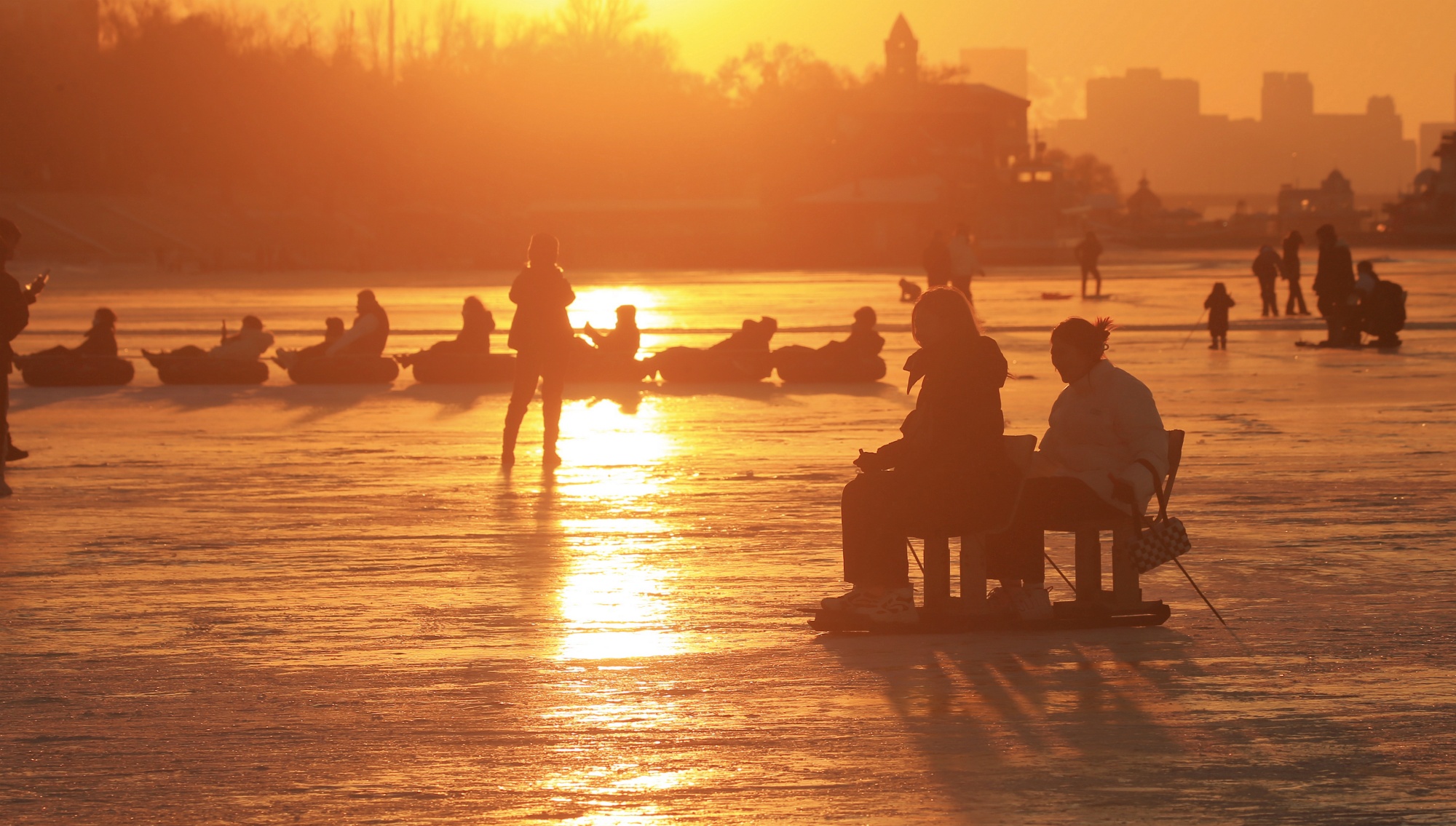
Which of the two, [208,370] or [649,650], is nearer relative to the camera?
[649,650]

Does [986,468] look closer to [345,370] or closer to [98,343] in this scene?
[345,370]

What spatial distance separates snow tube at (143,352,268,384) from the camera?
66.4 ft

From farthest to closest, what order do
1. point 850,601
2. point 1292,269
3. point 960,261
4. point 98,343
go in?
point 960,261
point 1292,269
point 98,343
point 850,601

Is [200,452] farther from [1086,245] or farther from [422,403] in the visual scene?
[1086,245]

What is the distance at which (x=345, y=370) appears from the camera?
67.0ft

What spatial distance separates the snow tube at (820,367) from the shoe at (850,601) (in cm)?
1320

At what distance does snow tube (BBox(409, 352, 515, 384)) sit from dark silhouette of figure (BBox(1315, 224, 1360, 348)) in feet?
42.3

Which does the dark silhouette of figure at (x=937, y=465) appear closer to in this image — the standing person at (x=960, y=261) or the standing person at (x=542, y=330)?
→ the standing person at (x=542, y=330)

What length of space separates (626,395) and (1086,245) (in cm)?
2640

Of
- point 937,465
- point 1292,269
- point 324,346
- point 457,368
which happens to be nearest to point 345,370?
point 324,346

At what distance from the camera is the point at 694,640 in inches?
271

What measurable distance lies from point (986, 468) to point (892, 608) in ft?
2.41

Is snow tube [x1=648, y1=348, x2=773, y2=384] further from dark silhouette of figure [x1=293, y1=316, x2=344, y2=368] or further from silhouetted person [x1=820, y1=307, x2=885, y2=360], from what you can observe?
dark silhouette of figure [x1=293, y1=316, x2=344, y2=368]

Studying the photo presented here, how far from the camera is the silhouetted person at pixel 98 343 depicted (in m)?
20.4
